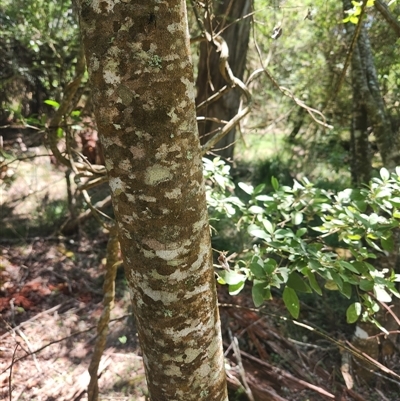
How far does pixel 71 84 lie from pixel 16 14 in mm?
3365

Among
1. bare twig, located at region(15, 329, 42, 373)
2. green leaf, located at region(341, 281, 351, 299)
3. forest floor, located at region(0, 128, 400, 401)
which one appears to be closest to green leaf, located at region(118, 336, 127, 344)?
forest floor, located at region(0, 128, 400, 401)

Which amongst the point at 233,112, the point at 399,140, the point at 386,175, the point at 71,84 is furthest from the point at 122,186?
the point at 233,112

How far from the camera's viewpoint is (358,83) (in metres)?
2.58

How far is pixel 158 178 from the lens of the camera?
0.78 m

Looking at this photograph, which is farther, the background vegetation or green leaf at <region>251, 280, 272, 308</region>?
the background vegetation

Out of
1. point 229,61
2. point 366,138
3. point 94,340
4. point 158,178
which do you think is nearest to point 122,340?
point 94,340

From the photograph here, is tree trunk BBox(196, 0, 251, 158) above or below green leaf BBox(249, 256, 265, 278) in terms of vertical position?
above

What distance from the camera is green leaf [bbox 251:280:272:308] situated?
126 centimetres

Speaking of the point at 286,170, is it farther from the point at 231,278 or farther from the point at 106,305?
the point at 231,278

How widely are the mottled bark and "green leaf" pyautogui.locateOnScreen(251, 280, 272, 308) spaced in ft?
0.90

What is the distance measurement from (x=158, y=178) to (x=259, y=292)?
712mm

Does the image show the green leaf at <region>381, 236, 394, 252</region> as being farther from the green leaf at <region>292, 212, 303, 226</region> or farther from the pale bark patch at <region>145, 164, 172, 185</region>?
the pale bark patch at <region>145, 164, 172, 185</region>

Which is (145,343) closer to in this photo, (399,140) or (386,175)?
(386,175)

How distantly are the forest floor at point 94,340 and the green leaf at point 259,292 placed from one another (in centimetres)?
48
